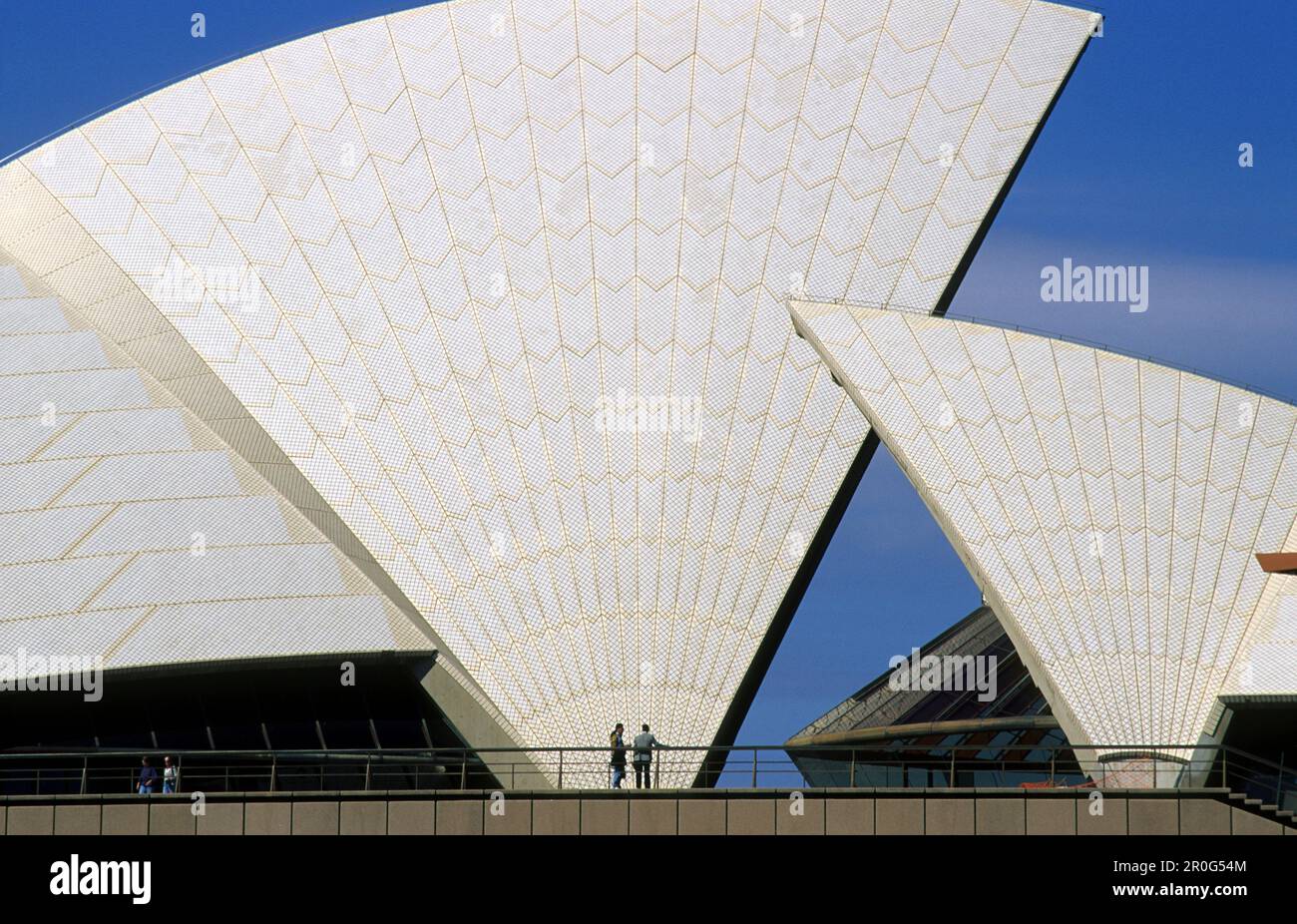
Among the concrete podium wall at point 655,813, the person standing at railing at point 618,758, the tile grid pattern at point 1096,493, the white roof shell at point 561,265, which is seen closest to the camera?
the concrete podium wall at point 655,813

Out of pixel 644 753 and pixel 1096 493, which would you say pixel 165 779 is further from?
pixel 1096 493

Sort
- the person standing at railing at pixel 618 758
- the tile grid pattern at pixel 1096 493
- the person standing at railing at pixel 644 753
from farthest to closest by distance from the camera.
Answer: the tile grid pattern at pixel 1096 493 → the person standing at railing at pixel 618 758 → the person standing at railing at pixel 644 753

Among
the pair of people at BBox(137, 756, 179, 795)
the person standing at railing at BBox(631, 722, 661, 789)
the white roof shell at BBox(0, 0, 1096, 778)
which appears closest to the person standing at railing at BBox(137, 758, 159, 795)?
the pair of people at BBox(137, 756, 179, 795)

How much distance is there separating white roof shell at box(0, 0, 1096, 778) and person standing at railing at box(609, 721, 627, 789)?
1567mm

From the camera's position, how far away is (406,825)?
2400 cm

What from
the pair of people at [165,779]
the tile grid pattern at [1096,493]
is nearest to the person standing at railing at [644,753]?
the tile grid pattern at [1096,493]

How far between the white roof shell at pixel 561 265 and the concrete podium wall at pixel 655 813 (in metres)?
4.06

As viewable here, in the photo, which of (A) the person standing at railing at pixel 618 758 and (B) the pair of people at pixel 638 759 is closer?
(B) the pair of people at pixel 638 759

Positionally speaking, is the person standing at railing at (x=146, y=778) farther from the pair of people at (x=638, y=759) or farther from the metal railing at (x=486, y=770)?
the pair of people at (x=638, y=759)

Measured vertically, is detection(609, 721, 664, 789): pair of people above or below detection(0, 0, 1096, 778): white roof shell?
below

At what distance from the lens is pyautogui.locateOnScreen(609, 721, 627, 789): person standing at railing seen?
25.6 metres

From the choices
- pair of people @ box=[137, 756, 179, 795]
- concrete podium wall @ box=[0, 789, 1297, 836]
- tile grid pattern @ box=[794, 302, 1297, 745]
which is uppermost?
tile grid pattern @ box=[794, 302, 1297, 745]

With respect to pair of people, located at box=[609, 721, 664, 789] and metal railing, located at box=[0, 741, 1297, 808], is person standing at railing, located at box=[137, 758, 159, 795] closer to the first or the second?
metal railing, located at box=[0, 741, 1297, 808]

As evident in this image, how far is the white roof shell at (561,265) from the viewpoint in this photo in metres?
29.8
